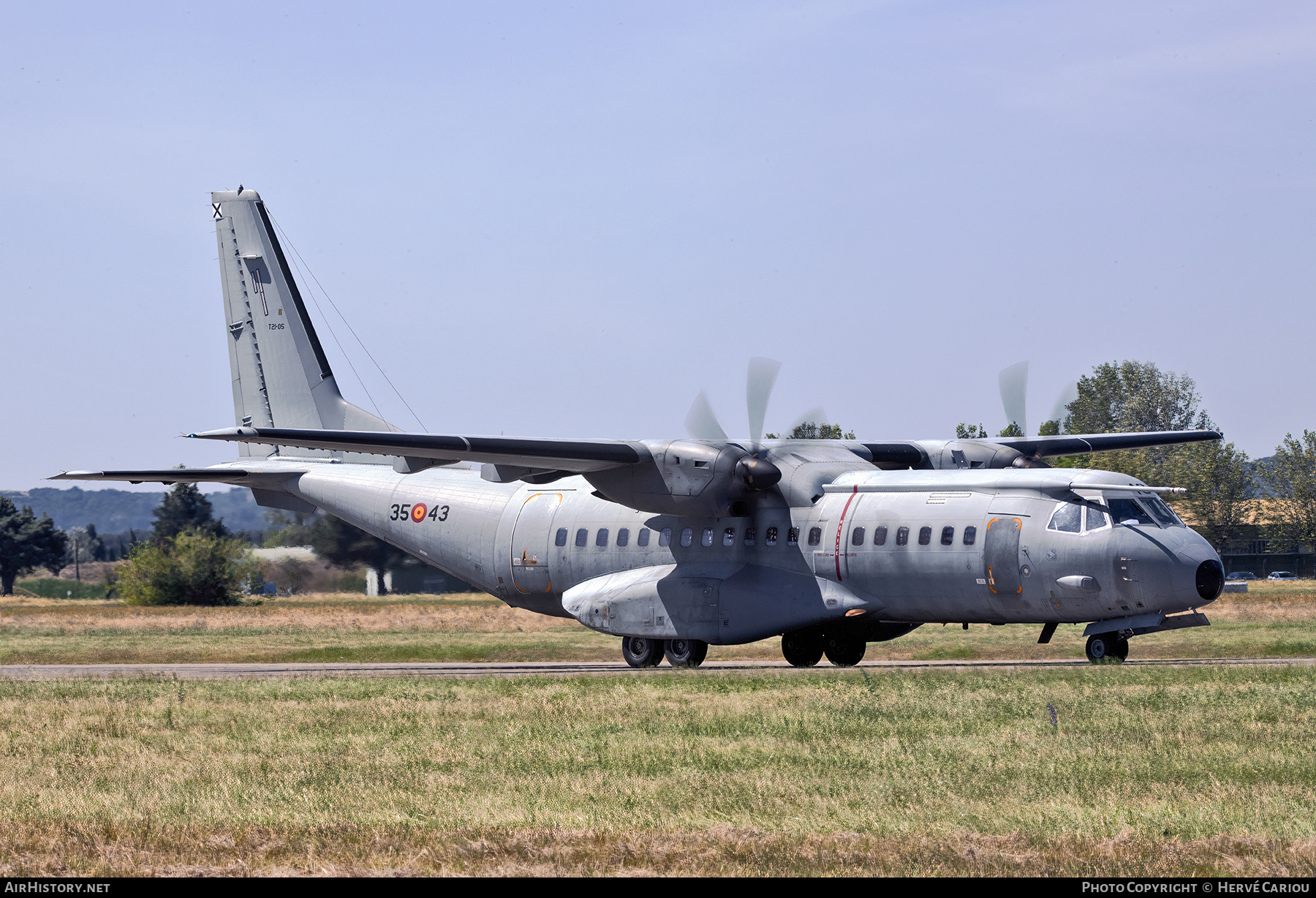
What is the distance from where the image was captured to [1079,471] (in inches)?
914

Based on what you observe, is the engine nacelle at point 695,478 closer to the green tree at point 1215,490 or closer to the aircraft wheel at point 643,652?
the aircraft wheel at point 643,652

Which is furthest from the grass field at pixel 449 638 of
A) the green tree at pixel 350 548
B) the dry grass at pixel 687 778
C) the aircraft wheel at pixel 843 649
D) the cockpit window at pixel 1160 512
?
the green tree at pixel 350 548

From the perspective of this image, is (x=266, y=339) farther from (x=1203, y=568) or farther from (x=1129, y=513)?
(x=1203, y=568)

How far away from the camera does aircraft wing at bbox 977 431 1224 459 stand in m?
28.0

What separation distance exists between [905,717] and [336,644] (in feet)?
74.0

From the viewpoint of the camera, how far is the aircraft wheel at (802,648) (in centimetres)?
2556

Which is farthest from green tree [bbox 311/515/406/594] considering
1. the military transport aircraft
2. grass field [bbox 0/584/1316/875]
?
grass field [bbox 0/584/1316/875]

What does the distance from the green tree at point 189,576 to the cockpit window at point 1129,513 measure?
5054 cm

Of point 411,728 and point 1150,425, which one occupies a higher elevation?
point 1150,425

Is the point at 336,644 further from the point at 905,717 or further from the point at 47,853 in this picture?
the point at 47,853

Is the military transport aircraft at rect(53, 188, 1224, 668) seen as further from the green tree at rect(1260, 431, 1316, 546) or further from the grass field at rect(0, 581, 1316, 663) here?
the green tree at rect(1260, 431, 1316, 546)

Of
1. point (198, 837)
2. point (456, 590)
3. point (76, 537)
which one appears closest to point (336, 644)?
point (198, 837)

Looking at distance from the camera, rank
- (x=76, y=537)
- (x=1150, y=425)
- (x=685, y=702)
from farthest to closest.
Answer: (x=76, y=537)
(x=1150, y=425)
(x=685, y=702)
